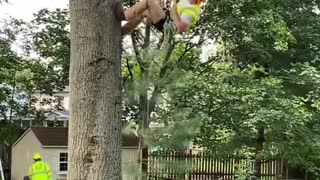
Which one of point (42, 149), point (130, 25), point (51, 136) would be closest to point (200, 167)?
point (51, 136)

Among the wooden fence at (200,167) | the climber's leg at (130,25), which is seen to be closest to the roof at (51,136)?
the wooden fence at (200,167)

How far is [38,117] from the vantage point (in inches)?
619

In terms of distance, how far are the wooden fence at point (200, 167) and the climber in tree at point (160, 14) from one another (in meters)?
6.10

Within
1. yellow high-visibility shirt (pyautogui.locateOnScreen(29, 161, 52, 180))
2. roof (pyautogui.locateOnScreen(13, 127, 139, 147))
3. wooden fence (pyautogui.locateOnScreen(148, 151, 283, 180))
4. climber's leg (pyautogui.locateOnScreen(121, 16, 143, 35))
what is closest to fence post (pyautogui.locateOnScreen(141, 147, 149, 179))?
wooden fence (pyautogui.locateOnScreen(148, 151, 283, 180))

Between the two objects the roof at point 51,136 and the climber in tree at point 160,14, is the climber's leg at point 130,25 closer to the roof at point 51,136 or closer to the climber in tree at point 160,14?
the climber in tree at point 160,14

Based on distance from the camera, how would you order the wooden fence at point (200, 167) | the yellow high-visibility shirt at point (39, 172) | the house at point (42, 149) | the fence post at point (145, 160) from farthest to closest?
the house at point (42, 149), the yellow high-visibility shirt at point (39, 172), the wooden fence at point (200, 167), the fence post at point (145, 160)

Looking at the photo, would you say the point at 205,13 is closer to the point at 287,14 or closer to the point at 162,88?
the point at 287,14

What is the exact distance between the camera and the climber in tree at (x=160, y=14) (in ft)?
6.24

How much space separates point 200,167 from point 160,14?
993cm

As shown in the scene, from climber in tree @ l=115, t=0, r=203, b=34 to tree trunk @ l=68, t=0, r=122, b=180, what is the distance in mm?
70

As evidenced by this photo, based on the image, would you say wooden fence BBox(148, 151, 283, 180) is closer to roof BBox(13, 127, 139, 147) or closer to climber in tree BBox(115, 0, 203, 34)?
roof BBox(13, 127, 139, 147)

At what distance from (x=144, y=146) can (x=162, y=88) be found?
0.96 meters

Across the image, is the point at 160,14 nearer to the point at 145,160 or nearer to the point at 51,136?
the point at 145,160

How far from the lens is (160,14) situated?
201 centimetres
